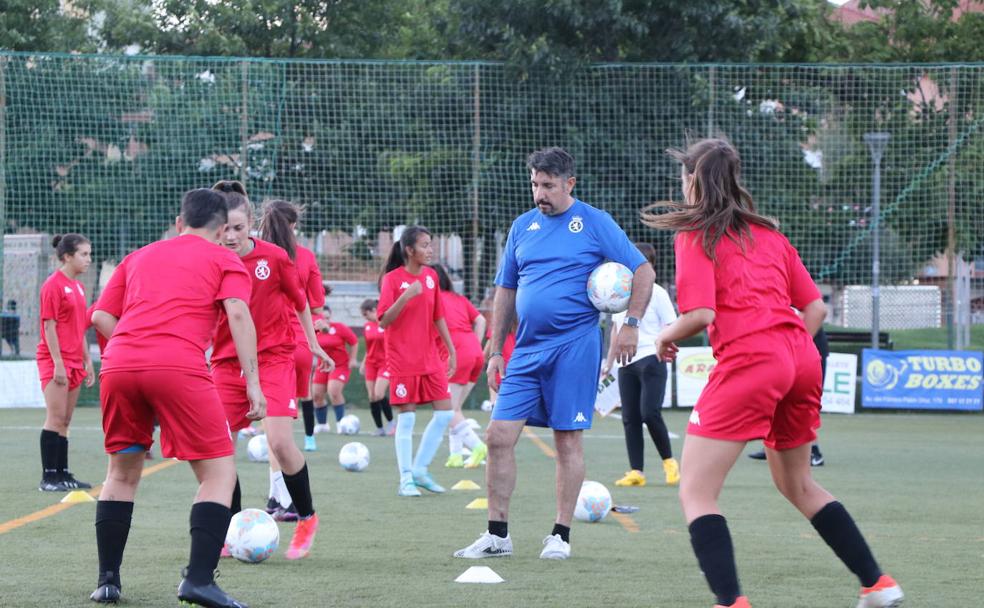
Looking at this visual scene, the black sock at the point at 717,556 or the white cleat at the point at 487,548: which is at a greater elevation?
the black sock at the point at 717,556

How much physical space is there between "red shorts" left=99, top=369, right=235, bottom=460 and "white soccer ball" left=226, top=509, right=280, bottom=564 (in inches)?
51.3

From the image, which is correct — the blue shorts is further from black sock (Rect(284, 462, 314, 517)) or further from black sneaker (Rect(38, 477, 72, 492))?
black sneaker (Rect(38, 477, 72, 492))

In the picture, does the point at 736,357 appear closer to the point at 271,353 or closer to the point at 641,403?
the point at 271,353

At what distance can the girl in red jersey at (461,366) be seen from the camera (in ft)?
42.6

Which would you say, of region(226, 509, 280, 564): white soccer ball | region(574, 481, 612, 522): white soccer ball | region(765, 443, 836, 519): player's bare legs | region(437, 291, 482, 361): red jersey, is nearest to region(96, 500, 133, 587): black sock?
region(226, 509, 280, 564): white soccer ball

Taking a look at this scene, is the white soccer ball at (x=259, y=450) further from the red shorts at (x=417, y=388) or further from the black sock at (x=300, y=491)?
the black sock at (x=300, y=491)

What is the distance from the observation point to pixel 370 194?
878 inches

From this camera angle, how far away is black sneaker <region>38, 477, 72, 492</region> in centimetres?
1025

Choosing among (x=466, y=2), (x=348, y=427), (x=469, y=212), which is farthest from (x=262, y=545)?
(x=466, y=2)

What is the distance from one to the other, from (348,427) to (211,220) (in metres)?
12.5

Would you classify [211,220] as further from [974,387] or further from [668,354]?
[974,387]

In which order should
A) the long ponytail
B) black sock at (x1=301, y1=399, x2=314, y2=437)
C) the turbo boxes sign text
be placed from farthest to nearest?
the turbo boxes sign text → black sock at (x1=301, y1=399, x2=314, y2=437) → the long ponytail

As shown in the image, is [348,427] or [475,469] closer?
[475,469]

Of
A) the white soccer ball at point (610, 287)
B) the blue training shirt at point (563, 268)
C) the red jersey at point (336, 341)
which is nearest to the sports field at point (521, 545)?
the blue training shirt at point (563, 268)
